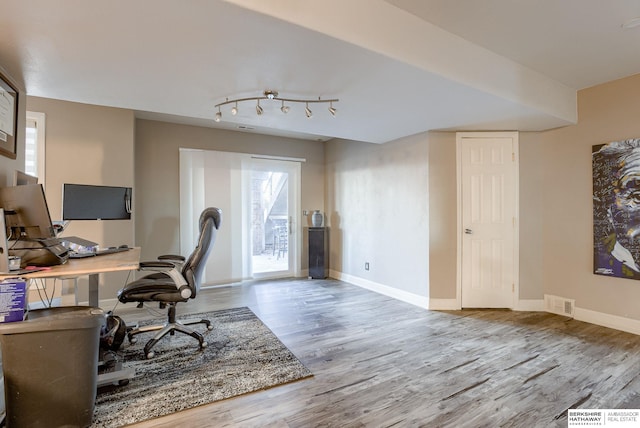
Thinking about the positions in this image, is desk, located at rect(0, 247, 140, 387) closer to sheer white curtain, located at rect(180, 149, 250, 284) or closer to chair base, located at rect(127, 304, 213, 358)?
chair base, located at rect(127, 304, 213, 358)

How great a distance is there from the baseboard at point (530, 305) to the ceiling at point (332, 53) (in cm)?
213

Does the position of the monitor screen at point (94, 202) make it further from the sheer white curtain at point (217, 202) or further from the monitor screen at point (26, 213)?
the sheer white curtain at point (217, 202)

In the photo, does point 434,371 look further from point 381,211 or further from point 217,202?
point 217,202

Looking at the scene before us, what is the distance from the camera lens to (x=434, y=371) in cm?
219

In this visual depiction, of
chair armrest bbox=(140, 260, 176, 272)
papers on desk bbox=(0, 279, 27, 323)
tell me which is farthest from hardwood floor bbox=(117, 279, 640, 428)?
chair armrest bbox=(140, 260, 176, 272)

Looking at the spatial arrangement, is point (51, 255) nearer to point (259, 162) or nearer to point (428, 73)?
point (428, 73)

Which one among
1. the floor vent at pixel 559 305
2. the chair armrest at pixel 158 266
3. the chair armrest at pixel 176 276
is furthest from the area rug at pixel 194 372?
the floor vent at pixel 559 305

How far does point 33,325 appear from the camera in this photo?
1465 mm

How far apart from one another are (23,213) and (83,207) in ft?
4.31

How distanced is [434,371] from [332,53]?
2.38 m

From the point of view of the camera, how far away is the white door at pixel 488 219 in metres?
3.56

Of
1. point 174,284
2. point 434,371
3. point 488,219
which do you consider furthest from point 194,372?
point 488,219

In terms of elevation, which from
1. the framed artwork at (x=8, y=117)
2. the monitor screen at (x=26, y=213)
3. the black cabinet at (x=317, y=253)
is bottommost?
the black cabinet at (x=317, y=253)

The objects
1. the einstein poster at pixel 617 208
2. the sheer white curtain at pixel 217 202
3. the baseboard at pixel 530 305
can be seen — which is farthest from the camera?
the sheer white curtain at pixel 217 202
